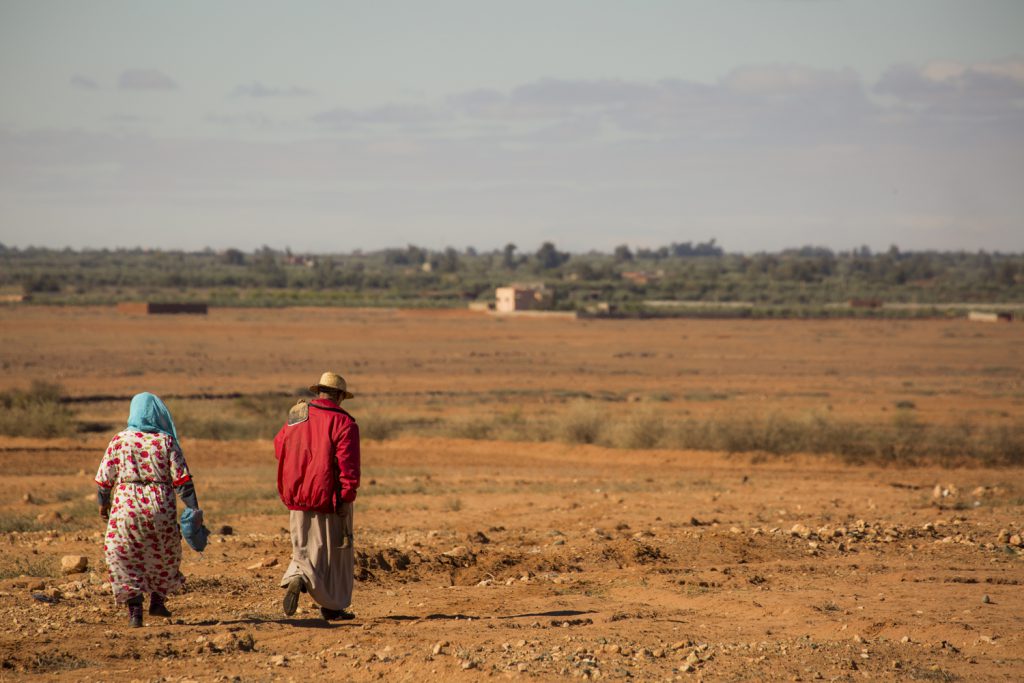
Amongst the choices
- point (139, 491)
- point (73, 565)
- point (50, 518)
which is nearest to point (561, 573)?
point (73, 565)

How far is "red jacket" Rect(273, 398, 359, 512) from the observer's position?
832 cm

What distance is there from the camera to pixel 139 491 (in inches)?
328

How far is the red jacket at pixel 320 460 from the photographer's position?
328 inches

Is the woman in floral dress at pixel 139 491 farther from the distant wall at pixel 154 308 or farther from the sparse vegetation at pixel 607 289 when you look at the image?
the sparse vegetation at pixel 607 289

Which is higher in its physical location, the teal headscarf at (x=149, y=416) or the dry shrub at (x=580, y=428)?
the teal headscarf at (x=149, y=416)

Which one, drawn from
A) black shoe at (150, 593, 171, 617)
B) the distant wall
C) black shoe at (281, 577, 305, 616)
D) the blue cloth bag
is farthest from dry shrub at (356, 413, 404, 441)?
the distant wall

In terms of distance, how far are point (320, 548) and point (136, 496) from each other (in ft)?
4.20

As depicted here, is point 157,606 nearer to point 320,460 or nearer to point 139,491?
point 139,491

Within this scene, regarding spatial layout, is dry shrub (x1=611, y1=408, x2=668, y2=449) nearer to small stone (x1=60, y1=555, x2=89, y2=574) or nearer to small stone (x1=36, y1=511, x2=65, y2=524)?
small stone (x1=36, y1=511, x2=65, y2=524)

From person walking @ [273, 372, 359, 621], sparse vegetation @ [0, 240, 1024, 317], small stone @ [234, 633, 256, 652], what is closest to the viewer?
small stone @ [234, 633, 256, 652]

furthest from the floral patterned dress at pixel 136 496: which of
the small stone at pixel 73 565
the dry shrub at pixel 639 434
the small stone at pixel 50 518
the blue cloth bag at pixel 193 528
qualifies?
the dry shrub at pixel 639 434

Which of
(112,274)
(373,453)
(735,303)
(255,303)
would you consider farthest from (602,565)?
(112,274)

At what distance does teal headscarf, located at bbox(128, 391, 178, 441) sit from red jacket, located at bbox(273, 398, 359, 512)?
2.54 ft

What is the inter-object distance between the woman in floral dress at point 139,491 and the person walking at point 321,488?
0.70 metres
